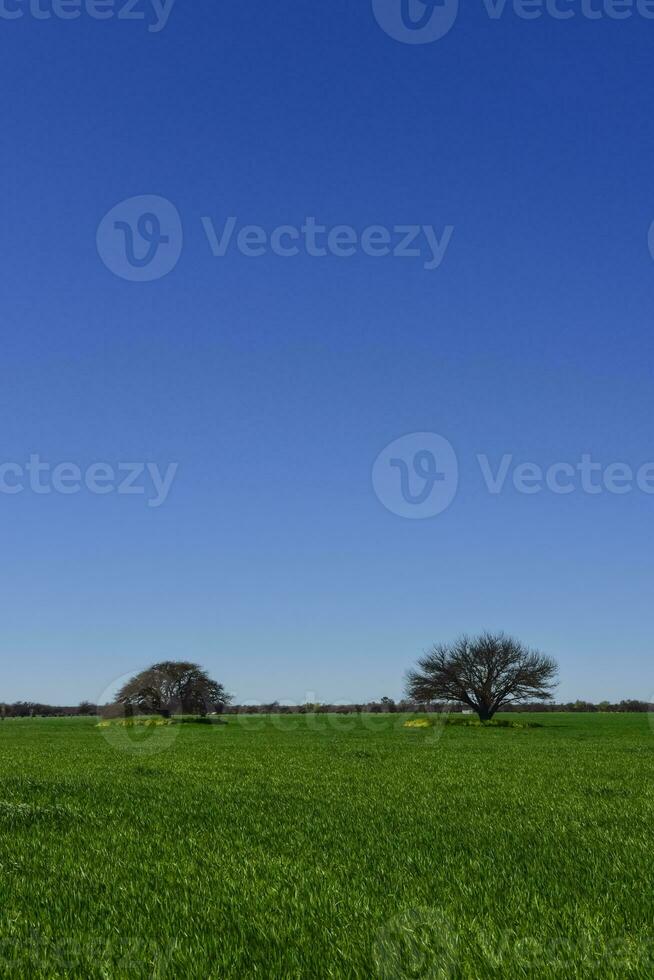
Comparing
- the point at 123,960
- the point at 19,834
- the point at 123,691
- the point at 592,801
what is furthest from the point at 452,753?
the point at 123,691

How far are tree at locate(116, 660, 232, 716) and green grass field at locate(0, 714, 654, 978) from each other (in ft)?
302

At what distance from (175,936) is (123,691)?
108m

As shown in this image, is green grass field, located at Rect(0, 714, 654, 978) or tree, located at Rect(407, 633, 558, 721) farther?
tree, located at Rect(407, 633, 558, 721)

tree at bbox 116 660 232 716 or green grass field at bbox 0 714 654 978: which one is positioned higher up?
tree at bbox 116 660 232 716

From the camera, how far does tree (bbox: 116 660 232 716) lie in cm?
10988

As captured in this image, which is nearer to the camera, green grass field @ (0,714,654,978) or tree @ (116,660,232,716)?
green grass field @ (0,714,654,978)

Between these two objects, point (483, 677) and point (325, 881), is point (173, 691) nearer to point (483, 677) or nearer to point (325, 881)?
point (483, 677)

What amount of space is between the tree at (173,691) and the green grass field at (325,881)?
92096mm

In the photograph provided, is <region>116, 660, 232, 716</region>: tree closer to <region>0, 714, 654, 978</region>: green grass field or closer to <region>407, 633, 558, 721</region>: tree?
<region>407, 633, 558, 721</region>: tree

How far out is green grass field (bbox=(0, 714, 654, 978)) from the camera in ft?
23.4

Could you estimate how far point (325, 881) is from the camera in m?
9.93

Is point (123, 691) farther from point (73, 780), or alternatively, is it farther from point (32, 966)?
point (32, 966)

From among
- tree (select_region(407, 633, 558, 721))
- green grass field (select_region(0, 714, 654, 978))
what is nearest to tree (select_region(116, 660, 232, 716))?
tree (select_region(407, 633, 558, 721))

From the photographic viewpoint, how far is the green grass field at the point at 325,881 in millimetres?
7137
